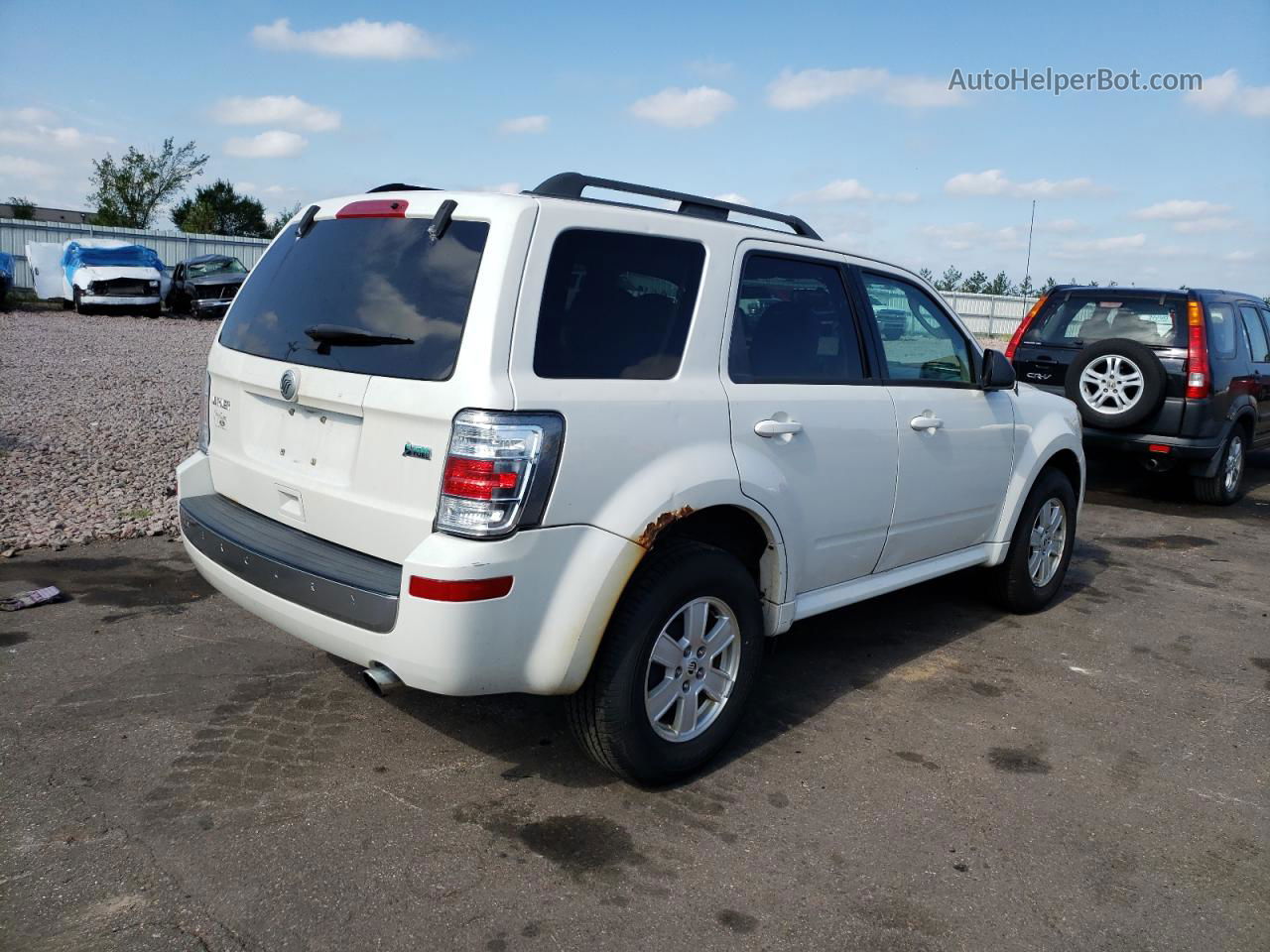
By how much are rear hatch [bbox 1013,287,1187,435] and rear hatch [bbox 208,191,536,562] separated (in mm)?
6726

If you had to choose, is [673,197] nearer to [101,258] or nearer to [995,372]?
[995,372]

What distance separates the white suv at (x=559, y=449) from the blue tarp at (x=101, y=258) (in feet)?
75.0

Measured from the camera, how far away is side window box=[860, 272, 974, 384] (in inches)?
173

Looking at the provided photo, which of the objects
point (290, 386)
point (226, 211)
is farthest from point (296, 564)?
point (226, 211)

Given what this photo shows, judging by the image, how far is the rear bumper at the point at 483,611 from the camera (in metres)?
2.84

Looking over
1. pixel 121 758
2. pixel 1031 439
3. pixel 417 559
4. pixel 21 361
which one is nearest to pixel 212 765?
pixel 121 758

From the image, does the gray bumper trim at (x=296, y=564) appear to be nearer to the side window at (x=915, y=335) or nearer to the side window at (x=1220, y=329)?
the side window at (x=915, y=335)

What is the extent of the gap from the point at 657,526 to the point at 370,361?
1.02 meters

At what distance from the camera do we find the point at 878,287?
4.44 metres

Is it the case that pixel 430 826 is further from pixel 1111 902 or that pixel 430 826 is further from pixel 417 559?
pixel 1111 902

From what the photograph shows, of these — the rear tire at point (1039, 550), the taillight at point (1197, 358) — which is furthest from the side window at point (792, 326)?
the taillight at point (1197, 358)

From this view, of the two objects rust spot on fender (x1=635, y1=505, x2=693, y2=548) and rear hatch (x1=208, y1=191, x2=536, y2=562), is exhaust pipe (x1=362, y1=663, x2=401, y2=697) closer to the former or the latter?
rear hatch (x1=208, y1=191, x2=536, y2=562)

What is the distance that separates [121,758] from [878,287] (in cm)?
346

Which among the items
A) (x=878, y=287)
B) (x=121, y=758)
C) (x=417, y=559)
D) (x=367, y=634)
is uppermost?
(x=878, y=287)
